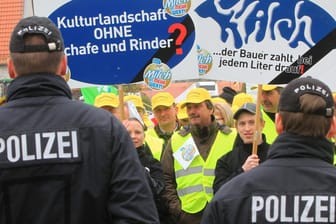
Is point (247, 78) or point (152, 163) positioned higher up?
point (247, 78)

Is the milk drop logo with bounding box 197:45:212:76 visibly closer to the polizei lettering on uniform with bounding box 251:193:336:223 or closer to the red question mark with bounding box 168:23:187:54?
the red question mark with bounding box 168:23:187:54

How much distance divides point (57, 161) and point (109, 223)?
13.4 inches

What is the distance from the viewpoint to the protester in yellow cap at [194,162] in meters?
6.14

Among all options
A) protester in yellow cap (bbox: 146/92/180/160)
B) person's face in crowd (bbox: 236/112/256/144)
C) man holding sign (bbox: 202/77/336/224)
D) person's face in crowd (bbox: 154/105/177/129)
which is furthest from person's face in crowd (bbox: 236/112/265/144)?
man holding sign (bbox: 202/77/336/224)

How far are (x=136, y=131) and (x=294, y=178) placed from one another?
9.76ft

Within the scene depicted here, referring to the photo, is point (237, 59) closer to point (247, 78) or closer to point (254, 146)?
point (247, 78)

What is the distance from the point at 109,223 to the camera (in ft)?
10.0

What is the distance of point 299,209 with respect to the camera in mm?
2871

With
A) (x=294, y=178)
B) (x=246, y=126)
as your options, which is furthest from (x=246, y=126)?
(x=294, y=178)

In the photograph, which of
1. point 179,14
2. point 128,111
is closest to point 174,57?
point 179,14

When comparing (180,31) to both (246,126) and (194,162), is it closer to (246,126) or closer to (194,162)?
(246,126)

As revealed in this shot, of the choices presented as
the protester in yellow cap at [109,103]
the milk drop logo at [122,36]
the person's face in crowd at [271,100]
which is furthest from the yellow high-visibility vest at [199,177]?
the milk drop logo at [122,36]

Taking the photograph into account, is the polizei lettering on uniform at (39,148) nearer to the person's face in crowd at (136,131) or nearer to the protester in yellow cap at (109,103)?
the person's face in crowd at (136,131)

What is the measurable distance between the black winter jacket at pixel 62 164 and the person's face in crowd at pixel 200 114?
10.7 ft
